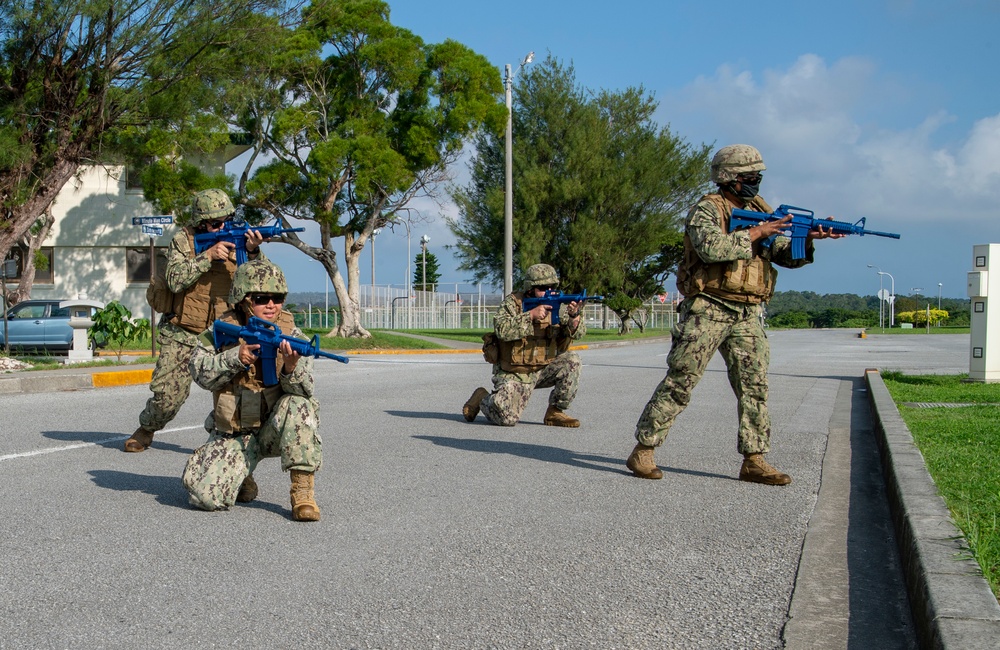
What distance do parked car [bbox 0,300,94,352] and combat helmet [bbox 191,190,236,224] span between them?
16486 millimetres

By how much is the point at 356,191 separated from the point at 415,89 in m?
3.41

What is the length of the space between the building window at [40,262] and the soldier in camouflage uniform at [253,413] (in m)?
28.3

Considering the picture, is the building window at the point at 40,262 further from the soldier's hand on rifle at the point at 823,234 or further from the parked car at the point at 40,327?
the soldier's hand on rifle at the point at 823,234

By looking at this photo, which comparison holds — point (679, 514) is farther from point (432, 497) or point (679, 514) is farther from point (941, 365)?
point (941, 365)

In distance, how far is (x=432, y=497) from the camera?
5781 millimetres

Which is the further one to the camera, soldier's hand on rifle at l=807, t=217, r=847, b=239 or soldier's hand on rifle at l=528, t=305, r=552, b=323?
soldier's hand on rifle at l=528, t=305, r=552, b=323

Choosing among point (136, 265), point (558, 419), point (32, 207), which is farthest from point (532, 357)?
point (136, 265)

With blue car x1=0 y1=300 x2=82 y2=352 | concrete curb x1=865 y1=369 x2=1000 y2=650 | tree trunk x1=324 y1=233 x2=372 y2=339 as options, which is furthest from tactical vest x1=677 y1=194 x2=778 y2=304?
tree trunk x1=324 y1=233 x2=372 y2=339

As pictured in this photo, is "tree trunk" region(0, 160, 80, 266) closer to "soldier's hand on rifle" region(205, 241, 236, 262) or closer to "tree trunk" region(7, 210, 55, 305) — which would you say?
"soldier's hand on rifle" region(205, 241, 236, 262)

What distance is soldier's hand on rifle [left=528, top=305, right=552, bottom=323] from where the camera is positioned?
29.6 ft

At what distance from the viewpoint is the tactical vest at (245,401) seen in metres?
5.22

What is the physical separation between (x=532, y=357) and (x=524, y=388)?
0.29m

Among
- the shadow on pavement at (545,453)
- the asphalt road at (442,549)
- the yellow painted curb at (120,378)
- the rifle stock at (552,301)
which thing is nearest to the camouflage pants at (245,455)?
the asphalt road at (442,549)

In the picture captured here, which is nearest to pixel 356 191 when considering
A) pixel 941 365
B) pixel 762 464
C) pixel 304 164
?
pixel 304 164
